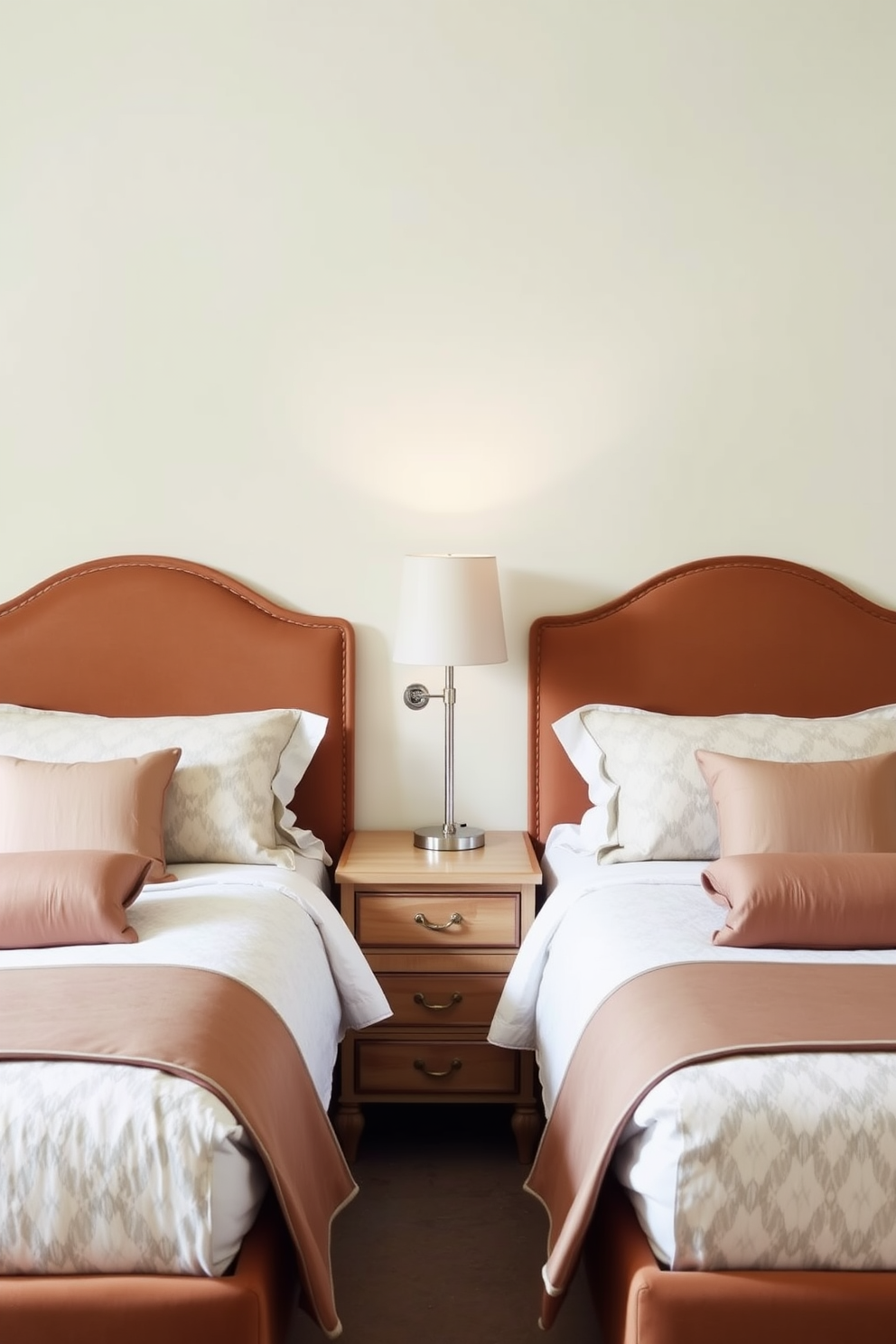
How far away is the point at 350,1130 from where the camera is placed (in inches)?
109

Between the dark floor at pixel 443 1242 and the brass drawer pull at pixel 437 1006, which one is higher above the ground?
the brass drawer pull at pixel 437 1006

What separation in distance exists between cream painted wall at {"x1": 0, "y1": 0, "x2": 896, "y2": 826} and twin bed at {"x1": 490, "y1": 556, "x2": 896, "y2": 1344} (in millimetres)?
169

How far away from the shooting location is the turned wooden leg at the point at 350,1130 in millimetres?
2766

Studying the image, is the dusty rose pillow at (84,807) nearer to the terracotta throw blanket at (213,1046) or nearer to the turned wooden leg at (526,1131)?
the terracotta throw blanket at (213,1046)

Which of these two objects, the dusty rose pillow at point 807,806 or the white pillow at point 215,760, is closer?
the dusty rose pillow at point 807,806

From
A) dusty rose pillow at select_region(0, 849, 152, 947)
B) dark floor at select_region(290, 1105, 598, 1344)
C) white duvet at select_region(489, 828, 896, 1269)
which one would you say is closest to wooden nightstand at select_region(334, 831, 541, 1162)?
dark floor at select_region(290, 1105, 598, 1344)

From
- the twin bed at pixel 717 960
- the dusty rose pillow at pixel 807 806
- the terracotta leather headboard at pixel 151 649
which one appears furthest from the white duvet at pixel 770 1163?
the terracotta leather headboard at pixel 151 649

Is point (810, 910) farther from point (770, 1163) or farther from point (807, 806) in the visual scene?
point (770, 1163)

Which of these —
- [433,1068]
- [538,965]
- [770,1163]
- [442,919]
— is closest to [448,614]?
[442,919]

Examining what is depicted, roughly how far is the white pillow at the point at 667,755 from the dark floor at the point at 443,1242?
739 millimetres

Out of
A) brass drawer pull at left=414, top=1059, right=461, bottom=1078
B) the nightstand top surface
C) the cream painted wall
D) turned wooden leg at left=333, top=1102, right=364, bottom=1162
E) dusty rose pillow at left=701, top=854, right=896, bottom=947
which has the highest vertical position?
the cream painted wall

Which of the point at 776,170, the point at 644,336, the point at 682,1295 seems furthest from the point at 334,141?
the point at 682,1295

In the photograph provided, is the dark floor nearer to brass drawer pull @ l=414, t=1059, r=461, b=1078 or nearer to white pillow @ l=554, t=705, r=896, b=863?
brass drawer pull @ l=414, t=1059, r=461, b=1078

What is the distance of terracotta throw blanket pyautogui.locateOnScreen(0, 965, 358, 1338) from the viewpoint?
171 centimetres
